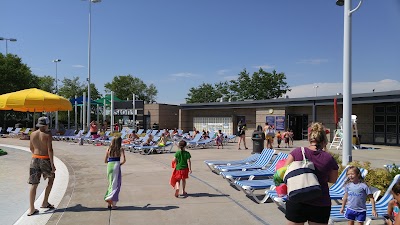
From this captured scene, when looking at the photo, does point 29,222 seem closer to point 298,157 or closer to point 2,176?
point 298,157

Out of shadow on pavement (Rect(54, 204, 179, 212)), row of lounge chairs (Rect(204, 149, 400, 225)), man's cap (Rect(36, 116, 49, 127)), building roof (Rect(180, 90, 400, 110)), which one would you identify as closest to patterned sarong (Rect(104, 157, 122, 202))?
shadow on pavement (Rect(54, 204, 179, 212))

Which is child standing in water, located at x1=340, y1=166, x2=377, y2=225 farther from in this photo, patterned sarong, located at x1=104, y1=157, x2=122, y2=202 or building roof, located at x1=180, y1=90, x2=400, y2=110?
building roof, located at x1=180, y1=90, x2=400, y2=110

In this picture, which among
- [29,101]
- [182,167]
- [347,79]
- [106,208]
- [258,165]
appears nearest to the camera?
[106,208]

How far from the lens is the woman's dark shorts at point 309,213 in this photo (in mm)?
3531

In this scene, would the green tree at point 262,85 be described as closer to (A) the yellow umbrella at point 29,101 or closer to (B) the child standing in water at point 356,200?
(A) the yellow umbrella at point 29,101

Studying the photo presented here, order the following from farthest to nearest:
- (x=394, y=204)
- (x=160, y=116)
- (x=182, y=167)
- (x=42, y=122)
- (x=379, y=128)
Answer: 1. (x=160, y=116)
2. (x=379, y=128)
3. (x=182, y=167)
4. (x=42, y=122)
5. (x=394, y=204)

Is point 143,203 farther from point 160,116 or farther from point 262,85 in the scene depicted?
point 262,85

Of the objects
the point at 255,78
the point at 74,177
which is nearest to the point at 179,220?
the point at 74,177

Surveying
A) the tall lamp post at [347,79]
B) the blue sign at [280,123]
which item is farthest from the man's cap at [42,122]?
the blue sign at [280,123]

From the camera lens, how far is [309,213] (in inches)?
139

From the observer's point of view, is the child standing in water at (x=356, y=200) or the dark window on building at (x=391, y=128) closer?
the child standing in water at (x=356, y=200)

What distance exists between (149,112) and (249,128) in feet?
41.5

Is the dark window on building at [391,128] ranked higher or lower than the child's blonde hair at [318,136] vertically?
lower

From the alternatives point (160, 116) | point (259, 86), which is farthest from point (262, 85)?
point (160, 116)
